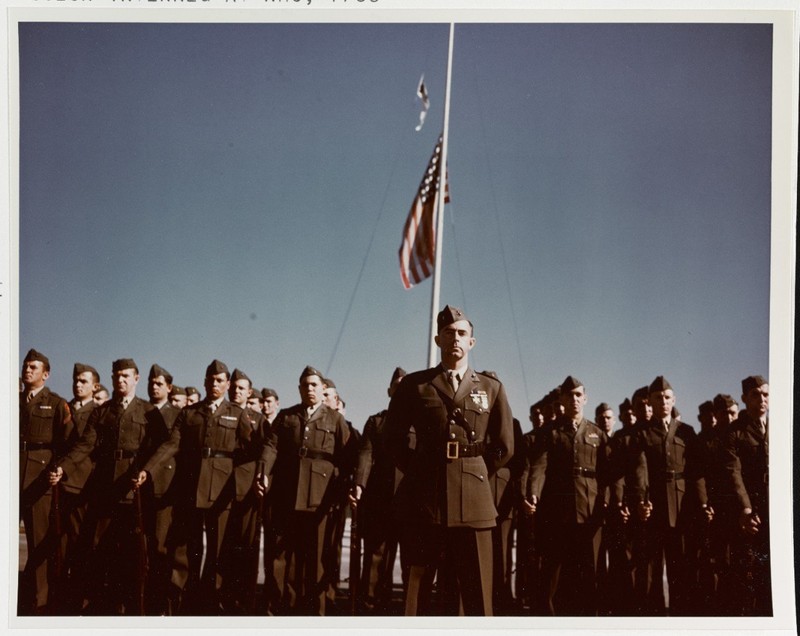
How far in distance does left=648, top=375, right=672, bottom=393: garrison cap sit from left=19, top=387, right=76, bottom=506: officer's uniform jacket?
9.68 feet

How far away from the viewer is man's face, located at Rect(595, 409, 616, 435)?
4.96 meters

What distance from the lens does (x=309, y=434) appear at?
15.4 feet

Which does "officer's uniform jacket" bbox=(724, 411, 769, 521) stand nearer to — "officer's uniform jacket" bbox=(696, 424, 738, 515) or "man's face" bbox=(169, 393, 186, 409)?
"officer's uniform jacket" bbox=(696, 424, 738, 515)

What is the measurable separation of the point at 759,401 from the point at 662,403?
0.47 meters

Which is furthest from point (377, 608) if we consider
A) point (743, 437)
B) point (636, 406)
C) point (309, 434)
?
point (743, 437)

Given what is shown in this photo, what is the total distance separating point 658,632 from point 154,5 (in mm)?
3973

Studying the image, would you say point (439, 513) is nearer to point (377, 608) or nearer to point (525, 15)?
point (377, 608)

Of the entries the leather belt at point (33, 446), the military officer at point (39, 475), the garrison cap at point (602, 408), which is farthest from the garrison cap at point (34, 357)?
the garrison cap at point (602, 408)

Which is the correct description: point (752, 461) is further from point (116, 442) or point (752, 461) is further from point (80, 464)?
point (80, 464)

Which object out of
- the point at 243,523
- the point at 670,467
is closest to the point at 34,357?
the point at 243,523

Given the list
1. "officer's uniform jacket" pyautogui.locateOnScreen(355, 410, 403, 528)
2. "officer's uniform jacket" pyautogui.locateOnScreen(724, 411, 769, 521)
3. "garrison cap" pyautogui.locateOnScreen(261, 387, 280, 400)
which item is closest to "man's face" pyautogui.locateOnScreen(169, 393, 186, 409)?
"garrison cap" pyautogui.locateOnScreen(261, 387, 280, 400)

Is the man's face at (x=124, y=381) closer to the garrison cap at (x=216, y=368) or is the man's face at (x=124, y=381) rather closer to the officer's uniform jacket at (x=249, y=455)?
the garrison cap at (x=216, y=368)

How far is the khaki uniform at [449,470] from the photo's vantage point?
13.3 ft

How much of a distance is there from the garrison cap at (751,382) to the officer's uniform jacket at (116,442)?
9.65 feet
